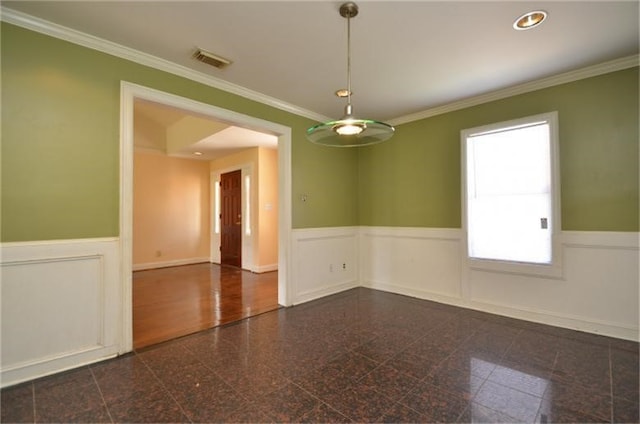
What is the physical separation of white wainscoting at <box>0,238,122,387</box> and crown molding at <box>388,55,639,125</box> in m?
4.00

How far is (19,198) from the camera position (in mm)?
A: 2084

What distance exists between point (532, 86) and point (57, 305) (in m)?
5.00

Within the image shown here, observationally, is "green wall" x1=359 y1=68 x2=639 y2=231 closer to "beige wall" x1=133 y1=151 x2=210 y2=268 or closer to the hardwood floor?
the hardwood floor

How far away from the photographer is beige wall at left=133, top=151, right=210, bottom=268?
250 inches

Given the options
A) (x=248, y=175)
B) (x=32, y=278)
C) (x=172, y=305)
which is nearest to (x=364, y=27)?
(x=32, y=278)

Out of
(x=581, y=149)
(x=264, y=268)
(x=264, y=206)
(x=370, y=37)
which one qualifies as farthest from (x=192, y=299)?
(x=581, y=149)

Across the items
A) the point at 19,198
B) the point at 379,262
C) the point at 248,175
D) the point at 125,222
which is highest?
the point at 248,175

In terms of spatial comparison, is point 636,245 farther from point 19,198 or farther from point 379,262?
point 19,198

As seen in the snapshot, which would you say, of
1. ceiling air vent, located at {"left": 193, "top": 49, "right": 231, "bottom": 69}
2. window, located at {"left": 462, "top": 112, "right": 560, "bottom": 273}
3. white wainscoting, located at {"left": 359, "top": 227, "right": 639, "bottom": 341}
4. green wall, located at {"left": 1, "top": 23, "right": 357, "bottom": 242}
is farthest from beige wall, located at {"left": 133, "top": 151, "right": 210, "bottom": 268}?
window, located at {"left": 462, "top": 112, "right": 560, "bottom": 273}

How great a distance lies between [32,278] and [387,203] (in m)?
4.05

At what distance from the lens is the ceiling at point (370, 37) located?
2043mm

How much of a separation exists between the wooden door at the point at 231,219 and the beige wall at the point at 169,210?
0.62m

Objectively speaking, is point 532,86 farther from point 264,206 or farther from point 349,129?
point 264,206

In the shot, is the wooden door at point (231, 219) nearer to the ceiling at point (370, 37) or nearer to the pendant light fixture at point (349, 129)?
the ceiling at point (370, 37)
